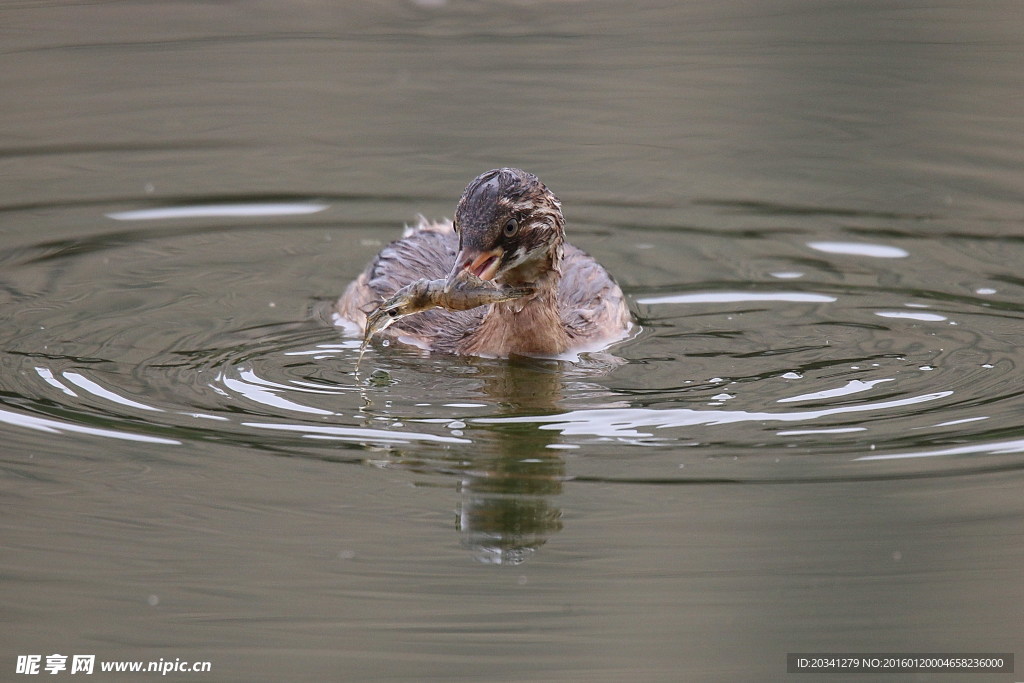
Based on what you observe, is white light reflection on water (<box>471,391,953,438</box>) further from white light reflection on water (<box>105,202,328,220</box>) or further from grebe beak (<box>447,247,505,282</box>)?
white light reflection on water (<box>105,202,328,220</box>)

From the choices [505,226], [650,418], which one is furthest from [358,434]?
[505,226]

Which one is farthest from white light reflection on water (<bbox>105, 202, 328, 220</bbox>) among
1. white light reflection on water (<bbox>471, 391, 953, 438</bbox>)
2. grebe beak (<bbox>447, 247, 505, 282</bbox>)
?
white light reflection on water (<bbox>471, 391, 953, 438</bbox>)

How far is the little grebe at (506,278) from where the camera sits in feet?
28.3

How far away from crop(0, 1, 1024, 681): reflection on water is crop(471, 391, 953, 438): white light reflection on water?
3 cm

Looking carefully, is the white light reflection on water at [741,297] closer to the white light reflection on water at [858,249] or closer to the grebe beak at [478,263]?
the white light reflection on water at [858,249]

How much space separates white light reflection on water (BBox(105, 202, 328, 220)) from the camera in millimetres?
11500

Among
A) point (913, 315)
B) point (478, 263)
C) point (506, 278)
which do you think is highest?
point (478, 263)

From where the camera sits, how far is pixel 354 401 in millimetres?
7996

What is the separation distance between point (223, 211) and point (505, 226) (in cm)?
362

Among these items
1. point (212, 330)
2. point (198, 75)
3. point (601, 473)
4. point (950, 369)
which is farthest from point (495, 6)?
point (601, 473)

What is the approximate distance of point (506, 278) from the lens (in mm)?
9188

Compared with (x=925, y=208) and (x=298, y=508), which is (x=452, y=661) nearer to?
(x=298, y=508)

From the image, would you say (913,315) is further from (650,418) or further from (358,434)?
(358,434)

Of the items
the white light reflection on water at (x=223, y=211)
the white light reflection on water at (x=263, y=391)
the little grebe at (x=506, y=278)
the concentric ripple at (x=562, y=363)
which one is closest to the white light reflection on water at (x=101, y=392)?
the concentric ripple at (x=562, y=363)
